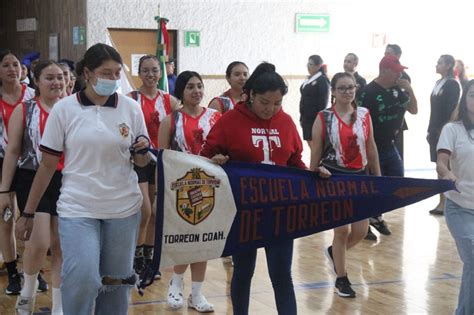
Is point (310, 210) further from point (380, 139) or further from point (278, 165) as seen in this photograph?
point (380, 139)

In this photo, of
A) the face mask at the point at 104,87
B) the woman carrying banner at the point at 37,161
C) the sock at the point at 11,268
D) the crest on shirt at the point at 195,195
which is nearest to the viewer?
the face mask at the point at 104,87

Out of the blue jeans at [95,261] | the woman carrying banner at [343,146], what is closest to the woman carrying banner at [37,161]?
the blue jeans at [95,261]

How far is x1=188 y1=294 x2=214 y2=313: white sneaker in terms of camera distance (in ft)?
18.6

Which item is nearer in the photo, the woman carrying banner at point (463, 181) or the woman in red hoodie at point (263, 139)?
the woman in red hoodie at point (263, 139)

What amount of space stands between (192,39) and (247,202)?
825cm

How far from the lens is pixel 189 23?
40.3ft

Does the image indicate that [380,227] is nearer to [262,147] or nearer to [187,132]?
[187,132]

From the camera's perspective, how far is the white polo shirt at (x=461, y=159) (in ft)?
15.6

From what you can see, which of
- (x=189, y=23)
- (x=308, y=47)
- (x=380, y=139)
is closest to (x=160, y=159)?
(x=380, y=139)

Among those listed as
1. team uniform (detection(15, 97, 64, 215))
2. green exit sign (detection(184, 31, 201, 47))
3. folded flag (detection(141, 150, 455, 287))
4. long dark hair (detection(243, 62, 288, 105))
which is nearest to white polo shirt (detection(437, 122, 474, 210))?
folded flag (detection(141, 150, 455, 287))

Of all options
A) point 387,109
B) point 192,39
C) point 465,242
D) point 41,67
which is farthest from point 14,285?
point 192,39

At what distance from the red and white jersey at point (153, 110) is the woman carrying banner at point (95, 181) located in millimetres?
2430

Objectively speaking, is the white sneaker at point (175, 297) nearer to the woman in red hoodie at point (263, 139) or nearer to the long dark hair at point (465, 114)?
the woman in red hoodie at point (263, 139)

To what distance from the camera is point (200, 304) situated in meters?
5.70
